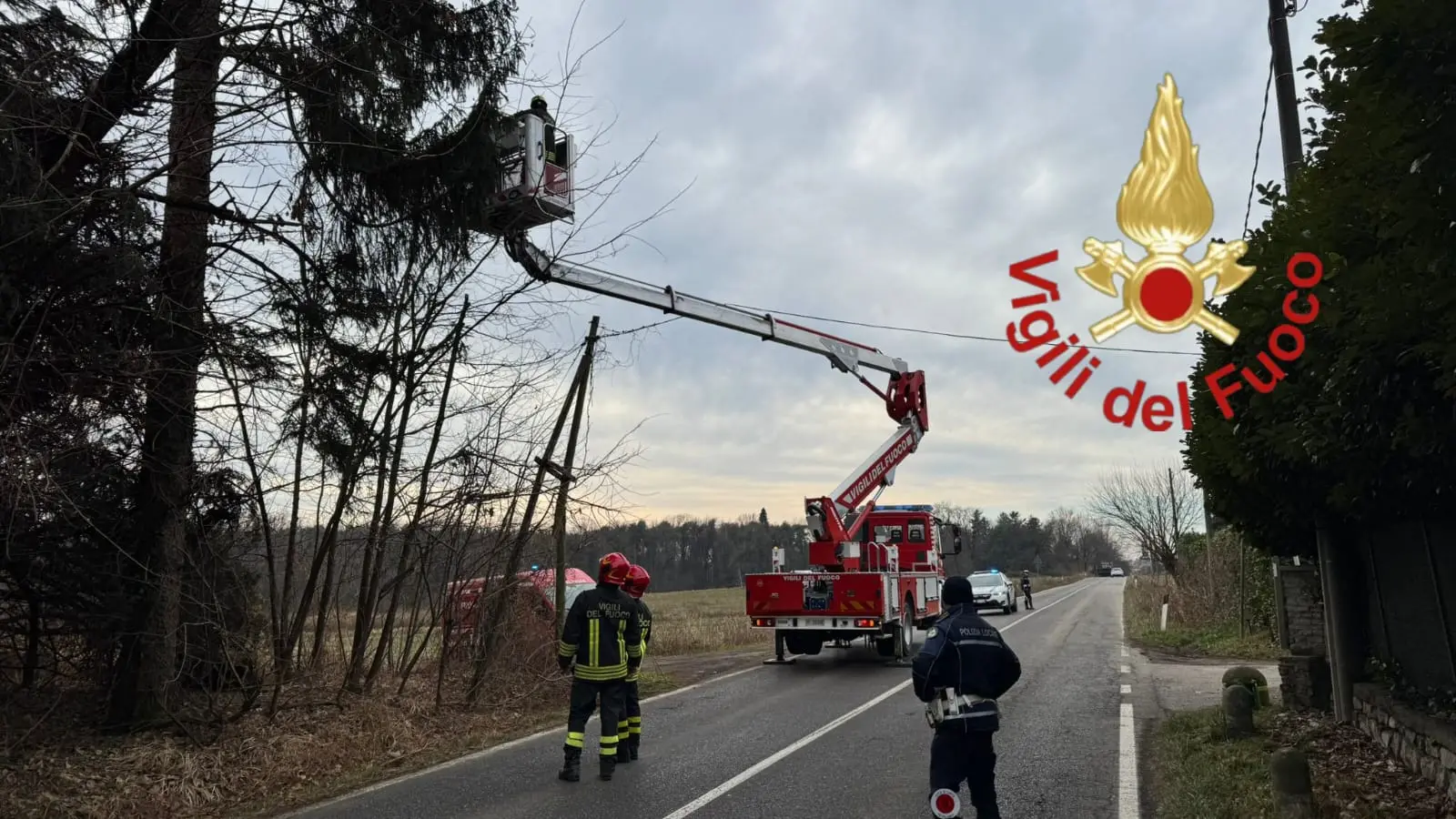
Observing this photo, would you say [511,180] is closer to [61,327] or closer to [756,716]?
[61,327]

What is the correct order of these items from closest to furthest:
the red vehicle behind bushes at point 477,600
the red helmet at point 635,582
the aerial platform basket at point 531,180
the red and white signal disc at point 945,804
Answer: the red and white signal disc at point 945,804 < the red helmet at point 635,582 < the aerial platform basket at point 531,180 < the red vehicle behind bushes at point 477,600

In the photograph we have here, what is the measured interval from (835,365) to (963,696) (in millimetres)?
12243

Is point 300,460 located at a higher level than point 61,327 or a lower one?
lower

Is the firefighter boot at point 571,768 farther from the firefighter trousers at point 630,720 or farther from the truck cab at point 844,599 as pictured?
Answer: the truck cab at point 844,599

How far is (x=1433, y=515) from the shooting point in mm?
7230

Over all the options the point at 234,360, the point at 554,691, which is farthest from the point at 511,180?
the point at 554,691

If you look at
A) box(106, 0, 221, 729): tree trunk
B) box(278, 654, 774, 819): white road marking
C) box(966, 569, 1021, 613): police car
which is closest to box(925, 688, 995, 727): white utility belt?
box(278, 654, 774, 819): white road marking

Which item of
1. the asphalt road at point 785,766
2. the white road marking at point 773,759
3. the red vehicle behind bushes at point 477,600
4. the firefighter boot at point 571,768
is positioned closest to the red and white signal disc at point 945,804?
the asphalt road at point 785,766

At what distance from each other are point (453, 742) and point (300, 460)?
312cm

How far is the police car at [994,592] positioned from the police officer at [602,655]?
24043 millimetres

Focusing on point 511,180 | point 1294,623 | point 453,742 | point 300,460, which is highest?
point 511,180

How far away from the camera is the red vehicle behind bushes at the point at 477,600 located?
1117 centimetres

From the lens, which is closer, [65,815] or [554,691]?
[65,815]

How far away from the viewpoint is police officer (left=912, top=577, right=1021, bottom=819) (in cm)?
531
